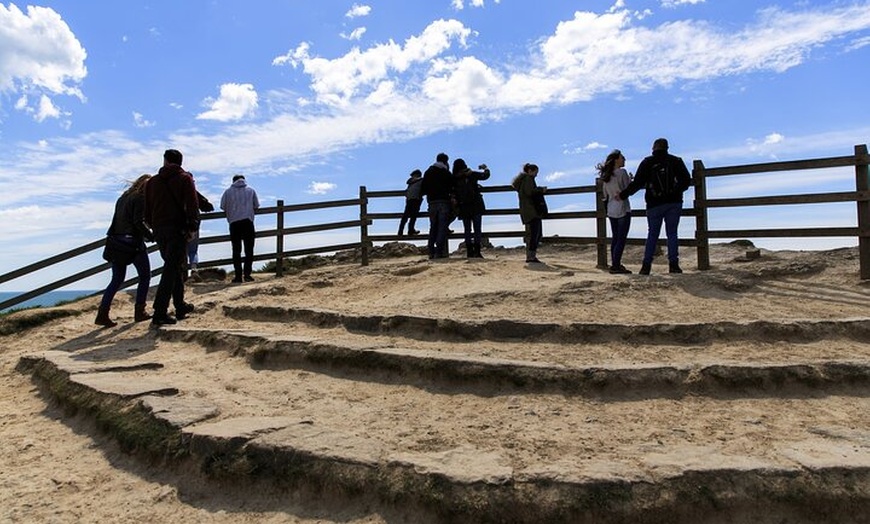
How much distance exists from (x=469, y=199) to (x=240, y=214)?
3.91 metres

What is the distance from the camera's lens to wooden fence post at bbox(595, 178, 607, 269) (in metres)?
9.66

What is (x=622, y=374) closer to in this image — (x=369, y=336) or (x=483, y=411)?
(x=483, y=411)

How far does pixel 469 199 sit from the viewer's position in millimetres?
10430

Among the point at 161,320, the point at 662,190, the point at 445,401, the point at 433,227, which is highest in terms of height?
the point at 662,190

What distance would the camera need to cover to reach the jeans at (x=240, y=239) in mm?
10399

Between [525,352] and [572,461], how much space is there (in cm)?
203

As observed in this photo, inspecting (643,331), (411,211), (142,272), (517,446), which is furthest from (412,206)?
(517,446)

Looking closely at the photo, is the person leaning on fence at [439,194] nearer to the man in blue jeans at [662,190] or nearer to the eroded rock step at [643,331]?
the man in blue jeans at [662,190]

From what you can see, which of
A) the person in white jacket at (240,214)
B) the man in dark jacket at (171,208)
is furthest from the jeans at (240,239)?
the man in dark jacket at (171,208)

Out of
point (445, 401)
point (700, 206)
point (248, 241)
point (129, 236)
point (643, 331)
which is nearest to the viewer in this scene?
point (445, 401)

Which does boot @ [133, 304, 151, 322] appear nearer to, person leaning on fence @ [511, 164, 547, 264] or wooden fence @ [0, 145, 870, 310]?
wooden fence @ [0, 145, 870, 310]

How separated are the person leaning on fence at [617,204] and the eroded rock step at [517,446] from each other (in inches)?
190

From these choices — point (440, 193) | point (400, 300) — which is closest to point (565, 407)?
point (400, 300)

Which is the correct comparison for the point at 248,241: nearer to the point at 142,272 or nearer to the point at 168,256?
the point at 142,272
